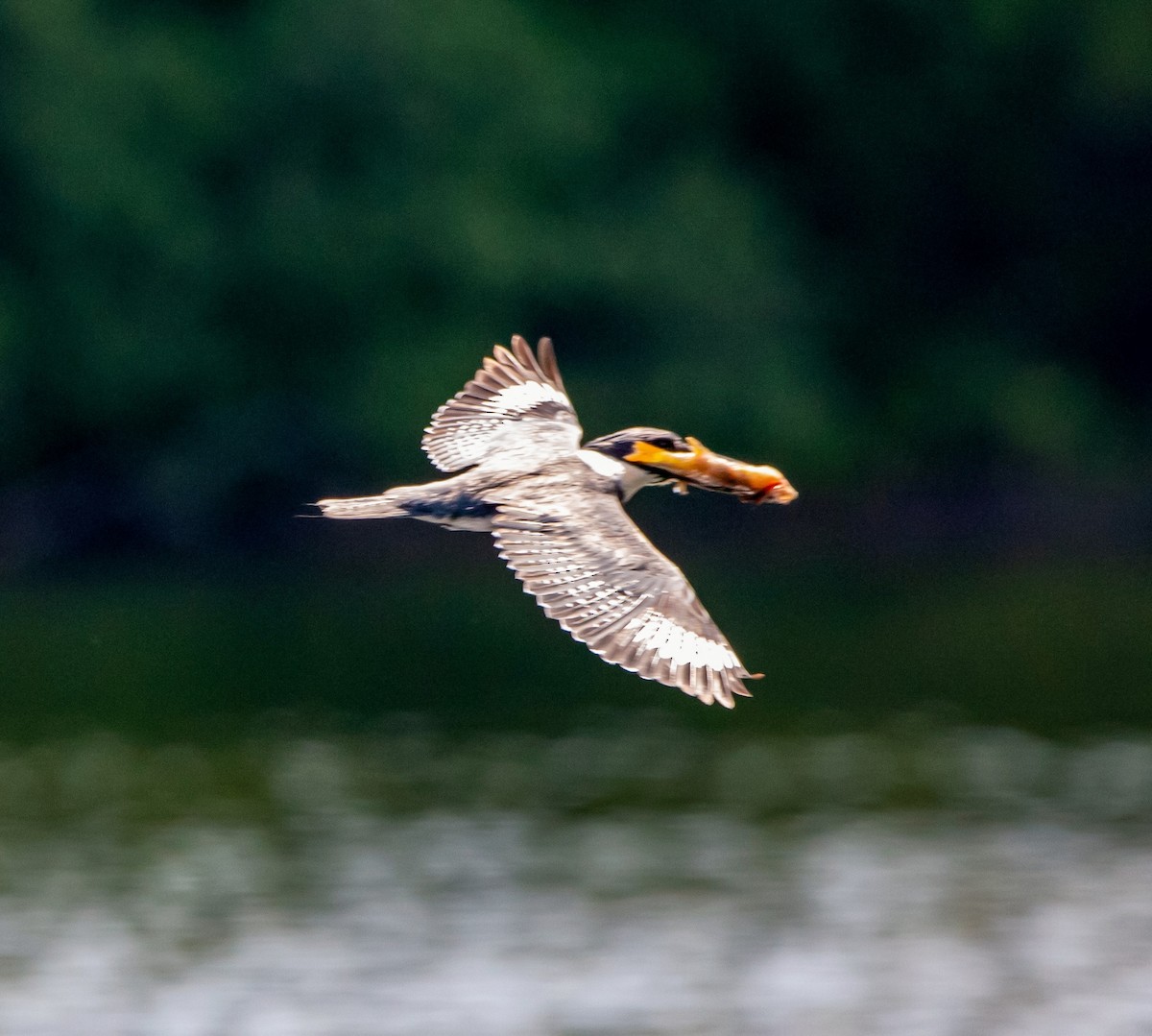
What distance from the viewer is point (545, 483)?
7344 mm

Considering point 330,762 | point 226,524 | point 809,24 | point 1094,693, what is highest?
point 809,24

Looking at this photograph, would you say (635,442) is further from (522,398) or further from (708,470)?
(522,398)

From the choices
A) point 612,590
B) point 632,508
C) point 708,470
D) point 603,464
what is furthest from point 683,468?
point 632,508

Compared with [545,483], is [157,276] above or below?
above

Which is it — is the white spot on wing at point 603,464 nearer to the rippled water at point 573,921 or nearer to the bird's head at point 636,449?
the bird's head at point 636,449

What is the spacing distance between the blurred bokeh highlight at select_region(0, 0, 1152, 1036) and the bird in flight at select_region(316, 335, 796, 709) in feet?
15.9

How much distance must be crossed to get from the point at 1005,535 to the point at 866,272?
644cm

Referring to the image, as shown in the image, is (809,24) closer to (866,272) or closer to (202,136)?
(866,272)

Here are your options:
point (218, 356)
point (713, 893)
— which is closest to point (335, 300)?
point (218, 356)

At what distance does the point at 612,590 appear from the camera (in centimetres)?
668

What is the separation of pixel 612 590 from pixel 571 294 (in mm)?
25804

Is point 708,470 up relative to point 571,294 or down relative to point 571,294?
down

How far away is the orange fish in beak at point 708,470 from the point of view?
751 cm

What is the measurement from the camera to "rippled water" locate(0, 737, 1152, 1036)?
493 inches
